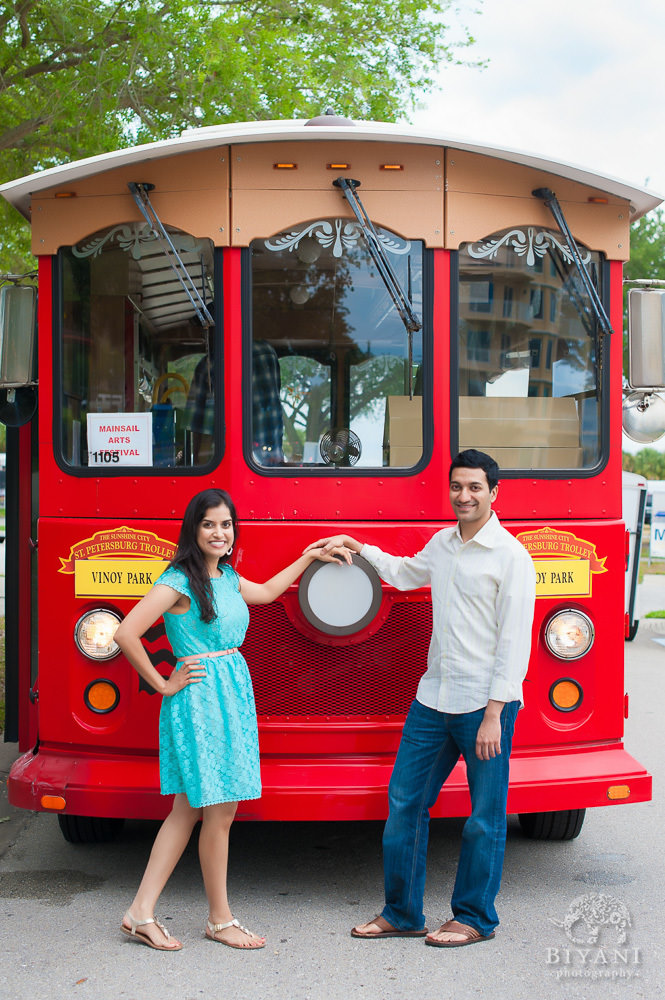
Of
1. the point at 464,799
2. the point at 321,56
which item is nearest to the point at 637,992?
the point at 464,799

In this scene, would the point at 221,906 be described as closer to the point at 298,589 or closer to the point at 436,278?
the point at 298,589

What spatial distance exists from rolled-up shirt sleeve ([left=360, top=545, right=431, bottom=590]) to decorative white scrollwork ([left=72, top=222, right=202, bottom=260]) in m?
1.41

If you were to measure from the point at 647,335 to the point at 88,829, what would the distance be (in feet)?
10.7

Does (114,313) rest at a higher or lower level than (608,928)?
higher

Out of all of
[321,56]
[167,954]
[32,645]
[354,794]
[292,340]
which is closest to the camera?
[167,954]

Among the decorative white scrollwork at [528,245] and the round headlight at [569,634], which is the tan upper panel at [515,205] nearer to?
the decorative white scrollwork at [528,245]

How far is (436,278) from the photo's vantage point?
14.0 feet

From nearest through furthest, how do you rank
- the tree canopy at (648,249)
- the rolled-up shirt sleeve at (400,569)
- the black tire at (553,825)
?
the rolled-up shirt sleeve at (400,569) → the black tire at (553,825) → the tree canopy at (648,249)

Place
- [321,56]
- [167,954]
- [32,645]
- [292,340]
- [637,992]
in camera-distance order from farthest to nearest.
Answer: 1. [321,56]
2. [32,645]
3. [292,340]
4. [167,954]
5. [637,992]

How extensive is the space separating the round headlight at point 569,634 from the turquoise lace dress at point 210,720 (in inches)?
51.1

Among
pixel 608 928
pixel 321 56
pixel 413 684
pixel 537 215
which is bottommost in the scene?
pixel 608 928

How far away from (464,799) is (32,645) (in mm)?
2368

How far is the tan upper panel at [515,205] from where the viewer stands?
4.26 m

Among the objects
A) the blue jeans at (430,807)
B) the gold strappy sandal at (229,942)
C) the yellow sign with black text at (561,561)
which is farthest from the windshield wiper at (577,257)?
the gold strappy sandal at (229,942)
